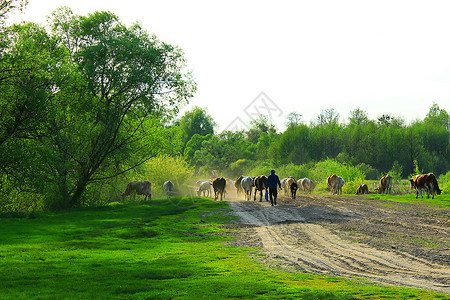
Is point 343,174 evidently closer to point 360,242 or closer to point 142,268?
point 360,242

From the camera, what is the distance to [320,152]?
78500 millimetres

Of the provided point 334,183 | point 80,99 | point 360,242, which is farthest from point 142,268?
point 334,183

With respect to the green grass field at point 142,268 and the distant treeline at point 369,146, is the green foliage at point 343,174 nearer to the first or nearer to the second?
the distant treeline at point 369,146

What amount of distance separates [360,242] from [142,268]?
7.53 metres

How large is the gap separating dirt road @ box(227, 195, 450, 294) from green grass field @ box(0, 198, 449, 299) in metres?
1.00

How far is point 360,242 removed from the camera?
14086 mm

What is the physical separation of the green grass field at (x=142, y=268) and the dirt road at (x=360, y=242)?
1.00 m

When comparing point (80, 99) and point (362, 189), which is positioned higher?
point (80, 99)

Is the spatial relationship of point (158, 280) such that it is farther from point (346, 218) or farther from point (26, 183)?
point (26, 183)

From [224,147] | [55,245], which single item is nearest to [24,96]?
[55,245]

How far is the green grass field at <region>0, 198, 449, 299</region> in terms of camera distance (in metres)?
7.80

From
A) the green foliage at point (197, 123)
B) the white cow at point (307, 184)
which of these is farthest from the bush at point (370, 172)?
the green foliage at point (197, 123)

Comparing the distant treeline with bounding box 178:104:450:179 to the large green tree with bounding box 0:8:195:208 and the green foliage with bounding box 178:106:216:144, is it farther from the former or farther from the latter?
the green foliage with bounding box 178:106:216:144

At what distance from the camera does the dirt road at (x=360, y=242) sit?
9711 millimetres
